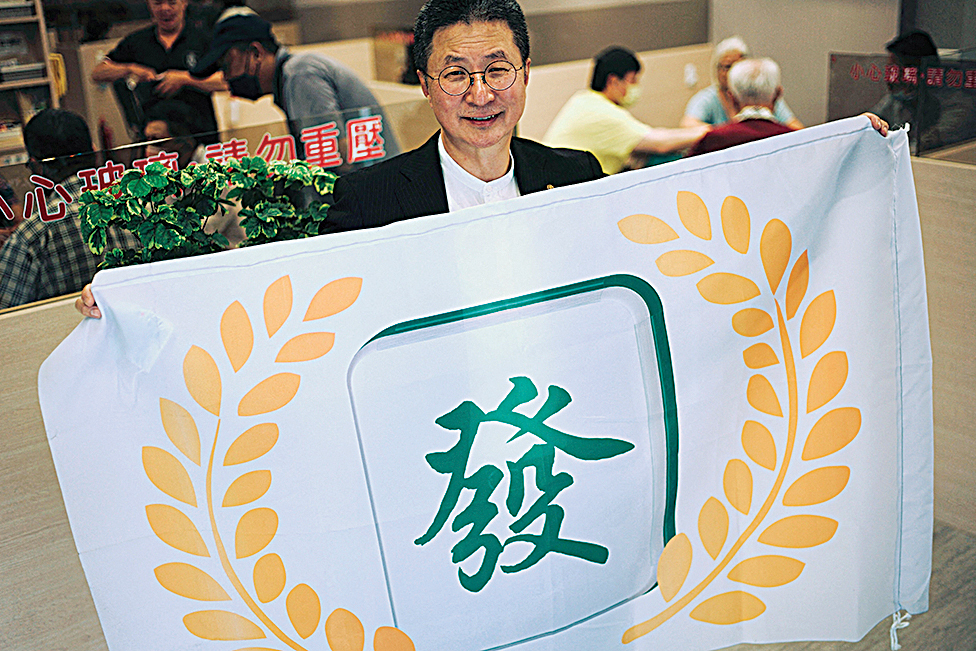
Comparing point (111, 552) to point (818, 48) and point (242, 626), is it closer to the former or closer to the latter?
point (242, 626)

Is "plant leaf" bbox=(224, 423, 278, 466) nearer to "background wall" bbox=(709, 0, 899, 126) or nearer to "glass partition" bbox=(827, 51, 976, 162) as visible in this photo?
"glass partition" bbox=(827, 51, 976, 162)

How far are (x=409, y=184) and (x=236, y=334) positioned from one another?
61 centimetres

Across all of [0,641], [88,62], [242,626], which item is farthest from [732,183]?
[88,62]

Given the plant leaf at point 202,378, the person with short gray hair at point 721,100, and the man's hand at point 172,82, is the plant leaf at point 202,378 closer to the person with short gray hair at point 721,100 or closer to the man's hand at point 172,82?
the man's hand at point 172,82

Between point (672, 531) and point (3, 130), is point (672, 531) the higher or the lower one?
the lower one

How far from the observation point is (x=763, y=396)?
1567 millimetres

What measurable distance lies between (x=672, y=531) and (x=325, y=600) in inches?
24.1

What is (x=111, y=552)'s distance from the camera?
127 cm

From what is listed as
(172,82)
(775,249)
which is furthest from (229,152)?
(775,249)

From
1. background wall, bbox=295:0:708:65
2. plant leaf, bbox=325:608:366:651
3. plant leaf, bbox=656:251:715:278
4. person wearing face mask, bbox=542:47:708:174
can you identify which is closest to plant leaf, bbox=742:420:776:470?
plant leaf, bbox=656:251:715:278

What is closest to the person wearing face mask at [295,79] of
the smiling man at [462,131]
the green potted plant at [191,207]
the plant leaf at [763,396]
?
the green potted plant at [191,207]

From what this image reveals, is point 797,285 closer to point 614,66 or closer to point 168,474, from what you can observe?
point 168,474

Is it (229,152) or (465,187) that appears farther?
(229,152)

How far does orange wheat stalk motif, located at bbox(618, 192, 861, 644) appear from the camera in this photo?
149 cm
